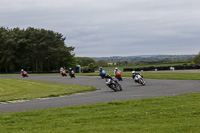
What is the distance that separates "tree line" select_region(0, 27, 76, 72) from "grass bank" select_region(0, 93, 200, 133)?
251 feet

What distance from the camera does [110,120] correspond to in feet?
31.5

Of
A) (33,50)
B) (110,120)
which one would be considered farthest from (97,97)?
(33,50)

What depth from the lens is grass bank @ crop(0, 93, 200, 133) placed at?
26.8 feet

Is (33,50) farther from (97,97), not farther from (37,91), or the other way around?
(97,97)

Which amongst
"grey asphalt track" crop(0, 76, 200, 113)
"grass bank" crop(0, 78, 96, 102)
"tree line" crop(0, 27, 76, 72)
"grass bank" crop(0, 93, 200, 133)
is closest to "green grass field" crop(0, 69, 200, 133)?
"grass bank" crop(0, 93, 200, 133)

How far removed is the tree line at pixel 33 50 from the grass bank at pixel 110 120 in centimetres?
7663

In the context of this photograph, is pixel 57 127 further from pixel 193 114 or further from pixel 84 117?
pixel 193 114

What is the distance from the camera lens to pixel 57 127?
883 centimetres

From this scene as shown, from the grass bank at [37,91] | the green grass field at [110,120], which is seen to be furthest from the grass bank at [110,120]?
the grass bank at [37,91]

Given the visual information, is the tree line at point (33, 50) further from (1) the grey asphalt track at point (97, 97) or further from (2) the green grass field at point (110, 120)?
(2) the green grass field at point (110, 120)

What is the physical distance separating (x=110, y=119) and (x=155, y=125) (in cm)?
172

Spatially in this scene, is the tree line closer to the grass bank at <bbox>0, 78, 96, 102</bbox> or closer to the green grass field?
the grass bank at <bbox>0, 78, 96, 102</bbox>

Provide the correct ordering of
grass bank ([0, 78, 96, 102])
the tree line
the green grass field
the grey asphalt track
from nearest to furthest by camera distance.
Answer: the green grass field → the grey asphalt track → grass bank ([0, 78, 96, 102]) → the tree line

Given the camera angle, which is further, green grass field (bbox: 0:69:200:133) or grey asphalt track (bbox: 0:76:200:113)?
grey asphalt track (bbox: 0:76:200:113)
